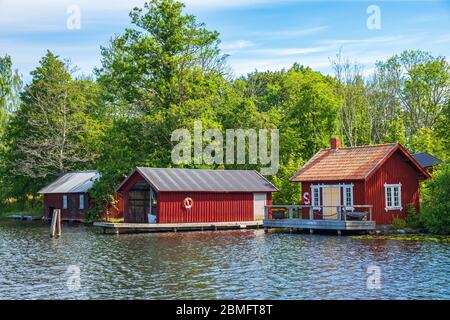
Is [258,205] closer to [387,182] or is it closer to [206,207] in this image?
[206,207]

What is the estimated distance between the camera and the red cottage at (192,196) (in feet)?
149

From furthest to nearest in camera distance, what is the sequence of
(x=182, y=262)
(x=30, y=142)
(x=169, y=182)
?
1. (x=30, y=142)
2. (x=169, y=182)
3. (x=182, y=262)

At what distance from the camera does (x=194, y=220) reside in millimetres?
46688

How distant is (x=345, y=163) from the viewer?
42906 millimetres

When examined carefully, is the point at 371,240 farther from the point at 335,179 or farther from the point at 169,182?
the point at 169,182

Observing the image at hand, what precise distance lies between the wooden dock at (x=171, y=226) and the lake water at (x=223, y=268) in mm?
4710

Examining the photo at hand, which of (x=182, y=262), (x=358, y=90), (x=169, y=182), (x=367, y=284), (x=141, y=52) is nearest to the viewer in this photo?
(x=367, y=284)

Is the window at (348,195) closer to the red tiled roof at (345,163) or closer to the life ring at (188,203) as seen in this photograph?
the red tiled roof at (345,163)

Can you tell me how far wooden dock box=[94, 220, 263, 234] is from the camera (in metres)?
43.6

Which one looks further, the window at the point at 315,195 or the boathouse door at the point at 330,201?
the window at the point at 315,195

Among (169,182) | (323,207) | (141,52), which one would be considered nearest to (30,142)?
(141,52)

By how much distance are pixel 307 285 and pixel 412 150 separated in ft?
166

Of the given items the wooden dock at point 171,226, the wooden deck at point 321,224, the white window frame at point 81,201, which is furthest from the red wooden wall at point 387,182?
the white window frame at point 81,201

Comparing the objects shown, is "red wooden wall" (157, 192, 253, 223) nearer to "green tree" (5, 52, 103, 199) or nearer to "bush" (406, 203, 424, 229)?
"bush" (406, 203, 424, 229)
